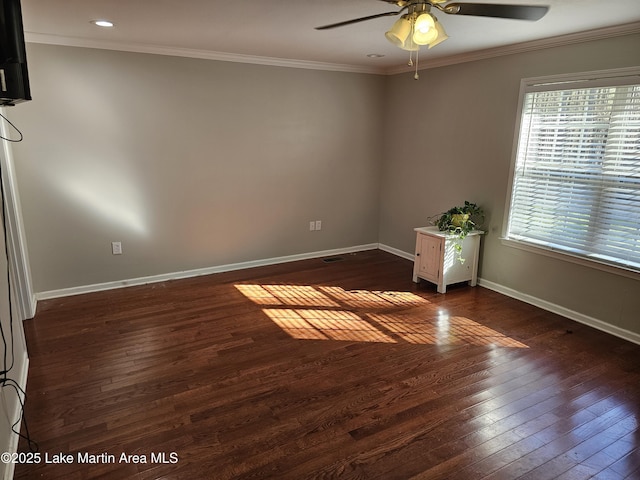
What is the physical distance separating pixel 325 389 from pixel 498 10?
231cm

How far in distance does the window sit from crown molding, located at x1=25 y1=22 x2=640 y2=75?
28cm

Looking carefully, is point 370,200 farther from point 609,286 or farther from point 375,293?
point 609,286

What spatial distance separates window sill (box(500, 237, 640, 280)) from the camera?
3.20 meters

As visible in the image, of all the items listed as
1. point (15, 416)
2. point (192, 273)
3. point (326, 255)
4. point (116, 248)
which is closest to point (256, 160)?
point (192, 273)

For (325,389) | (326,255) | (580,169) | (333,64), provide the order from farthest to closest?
(326,255) → (333,64) → (580,169) → (325,389)

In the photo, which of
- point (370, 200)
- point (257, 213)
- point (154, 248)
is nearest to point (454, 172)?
point (370, 200)

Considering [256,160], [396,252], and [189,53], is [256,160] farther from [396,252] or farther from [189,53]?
[396,252]

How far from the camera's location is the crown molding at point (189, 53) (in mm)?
3521

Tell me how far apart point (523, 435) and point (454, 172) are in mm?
2967

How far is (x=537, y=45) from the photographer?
11.7 feet

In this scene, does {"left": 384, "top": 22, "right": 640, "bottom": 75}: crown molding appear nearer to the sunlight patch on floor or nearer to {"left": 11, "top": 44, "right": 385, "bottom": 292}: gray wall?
{"left": 11, "top": 44, "right": 385, "bottom": 292}: gray wall

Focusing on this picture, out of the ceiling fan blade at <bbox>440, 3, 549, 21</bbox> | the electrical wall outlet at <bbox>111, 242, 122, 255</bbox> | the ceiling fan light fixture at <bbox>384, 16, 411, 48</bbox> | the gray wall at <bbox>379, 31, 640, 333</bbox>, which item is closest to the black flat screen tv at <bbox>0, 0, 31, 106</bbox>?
the ceiling fan light fixture at <bbox>384, 16, 411, 48</bbox>

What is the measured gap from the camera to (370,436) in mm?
2160

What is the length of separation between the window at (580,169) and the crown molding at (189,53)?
83.3 inches
